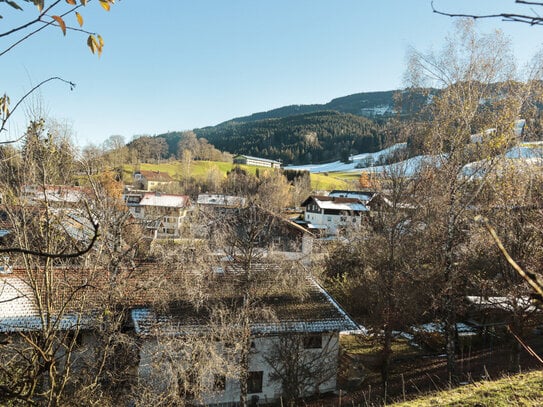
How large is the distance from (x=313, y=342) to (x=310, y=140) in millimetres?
140493

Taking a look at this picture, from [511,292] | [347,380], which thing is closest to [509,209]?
[511,292]

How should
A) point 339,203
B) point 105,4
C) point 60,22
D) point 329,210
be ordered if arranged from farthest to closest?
point 329,210 < point 339,203 < point 105,4 < point 60,22

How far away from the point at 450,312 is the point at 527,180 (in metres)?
5.09

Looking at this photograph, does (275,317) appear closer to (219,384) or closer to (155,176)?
(219,384)

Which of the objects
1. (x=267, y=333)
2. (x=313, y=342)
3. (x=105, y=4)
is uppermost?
(x=105, y=4)

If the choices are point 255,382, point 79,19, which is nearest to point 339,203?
point 255,382

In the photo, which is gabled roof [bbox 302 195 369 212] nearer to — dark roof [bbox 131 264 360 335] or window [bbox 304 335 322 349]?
dark roof [bbox 131 264 360 335]

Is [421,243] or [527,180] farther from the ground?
[527,180]

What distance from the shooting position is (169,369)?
31.5 feet

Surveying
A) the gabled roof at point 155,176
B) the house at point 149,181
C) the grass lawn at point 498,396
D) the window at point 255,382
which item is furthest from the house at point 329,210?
the grass lawn at point 498,396

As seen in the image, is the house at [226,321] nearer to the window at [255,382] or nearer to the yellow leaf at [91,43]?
the window at [255,382]

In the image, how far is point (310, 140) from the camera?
15012 cm

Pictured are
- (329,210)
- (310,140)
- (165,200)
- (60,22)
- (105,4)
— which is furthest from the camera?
(310,140)

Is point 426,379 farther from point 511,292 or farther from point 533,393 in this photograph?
point 533,393
